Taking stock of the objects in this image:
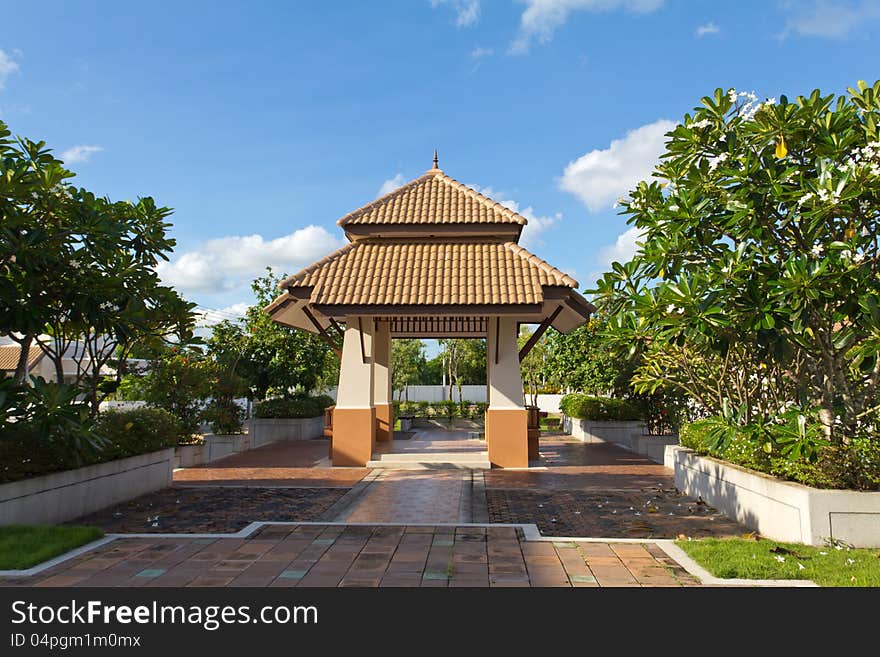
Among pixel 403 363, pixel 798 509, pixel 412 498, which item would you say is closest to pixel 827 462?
pixel 798 509

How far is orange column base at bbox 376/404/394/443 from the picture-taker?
17.0 metres

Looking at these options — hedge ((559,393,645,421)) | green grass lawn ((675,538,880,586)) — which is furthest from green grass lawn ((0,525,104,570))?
hedge ((559,393,645,421))

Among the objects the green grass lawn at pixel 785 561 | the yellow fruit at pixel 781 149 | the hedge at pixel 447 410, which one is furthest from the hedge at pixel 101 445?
the hedge at pixel 447 410

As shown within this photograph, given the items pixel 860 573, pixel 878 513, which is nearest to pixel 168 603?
pixel 860 573

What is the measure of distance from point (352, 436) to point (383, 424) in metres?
3.20

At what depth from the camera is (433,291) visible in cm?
1310

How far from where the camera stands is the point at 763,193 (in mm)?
7016

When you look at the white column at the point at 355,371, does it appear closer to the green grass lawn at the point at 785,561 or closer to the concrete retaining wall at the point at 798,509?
the concrete retaining wall at the point at 798,509

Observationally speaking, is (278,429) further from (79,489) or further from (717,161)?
(717,161)

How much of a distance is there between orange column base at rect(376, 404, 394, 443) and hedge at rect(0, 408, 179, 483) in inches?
246

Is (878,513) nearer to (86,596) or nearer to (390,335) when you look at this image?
(86,596)

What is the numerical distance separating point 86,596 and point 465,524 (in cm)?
435

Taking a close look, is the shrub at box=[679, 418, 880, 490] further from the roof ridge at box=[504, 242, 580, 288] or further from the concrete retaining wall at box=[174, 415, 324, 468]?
the concrete retaining wall at box=[174, 415, 324, 468]

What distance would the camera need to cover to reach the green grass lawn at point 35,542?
595cm
